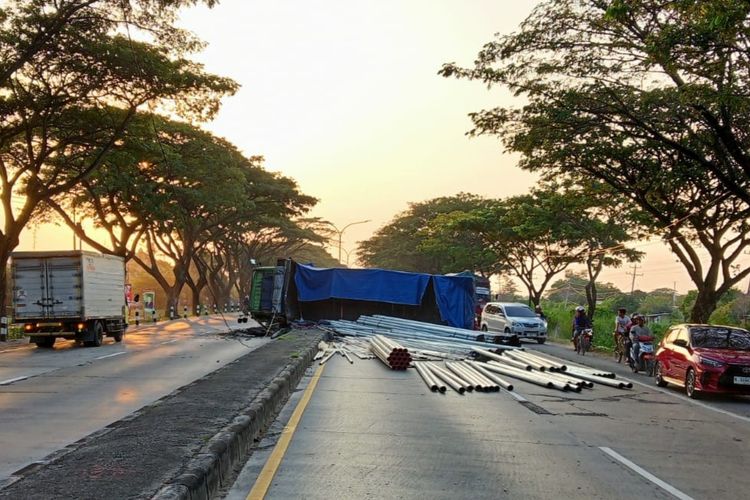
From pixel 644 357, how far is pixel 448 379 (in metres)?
6.82

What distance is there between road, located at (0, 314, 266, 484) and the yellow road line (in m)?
2.17

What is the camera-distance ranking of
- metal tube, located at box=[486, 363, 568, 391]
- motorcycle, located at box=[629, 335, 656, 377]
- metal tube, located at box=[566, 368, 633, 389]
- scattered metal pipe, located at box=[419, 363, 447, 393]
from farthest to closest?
motorcycle, located at box=[629, 335, 656, 377] < metal tube, located at box=[566, 368, 633, 389] < metal tube, located at box=[486, 363, 568, 391] < scattered metal pipe, located at box=[419, 363, 447, 393]

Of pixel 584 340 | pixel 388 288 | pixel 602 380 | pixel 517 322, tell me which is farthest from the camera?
pixel 517 322

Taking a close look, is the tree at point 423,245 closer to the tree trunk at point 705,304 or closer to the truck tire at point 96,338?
the tree trunk at point 705,304

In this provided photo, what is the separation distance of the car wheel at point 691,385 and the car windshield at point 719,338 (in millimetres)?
751

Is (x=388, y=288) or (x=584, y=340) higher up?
(x=388, y=288)

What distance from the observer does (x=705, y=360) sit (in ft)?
42.0

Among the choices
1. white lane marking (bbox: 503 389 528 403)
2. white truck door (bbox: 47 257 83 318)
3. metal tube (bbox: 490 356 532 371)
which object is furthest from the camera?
white truck door (bbox: 47 257 83 318)

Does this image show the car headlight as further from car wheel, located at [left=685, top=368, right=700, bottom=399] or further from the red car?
car wheel, located at [left=685, top=368, right=700, bottom=399]

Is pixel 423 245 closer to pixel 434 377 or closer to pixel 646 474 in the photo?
pixel 434 377

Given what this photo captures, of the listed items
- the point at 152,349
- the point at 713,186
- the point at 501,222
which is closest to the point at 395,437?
the point at 152,349

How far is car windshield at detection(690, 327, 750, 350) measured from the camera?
1377cm

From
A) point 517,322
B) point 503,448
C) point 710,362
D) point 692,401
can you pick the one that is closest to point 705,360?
point 710,362

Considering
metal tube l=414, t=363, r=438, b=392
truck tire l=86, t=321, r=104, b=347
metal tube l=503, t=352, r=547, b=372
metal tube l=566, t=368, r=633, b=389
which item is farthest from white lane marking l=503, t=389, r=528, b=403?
truck tire l=86, t=321, r=104, b=347
